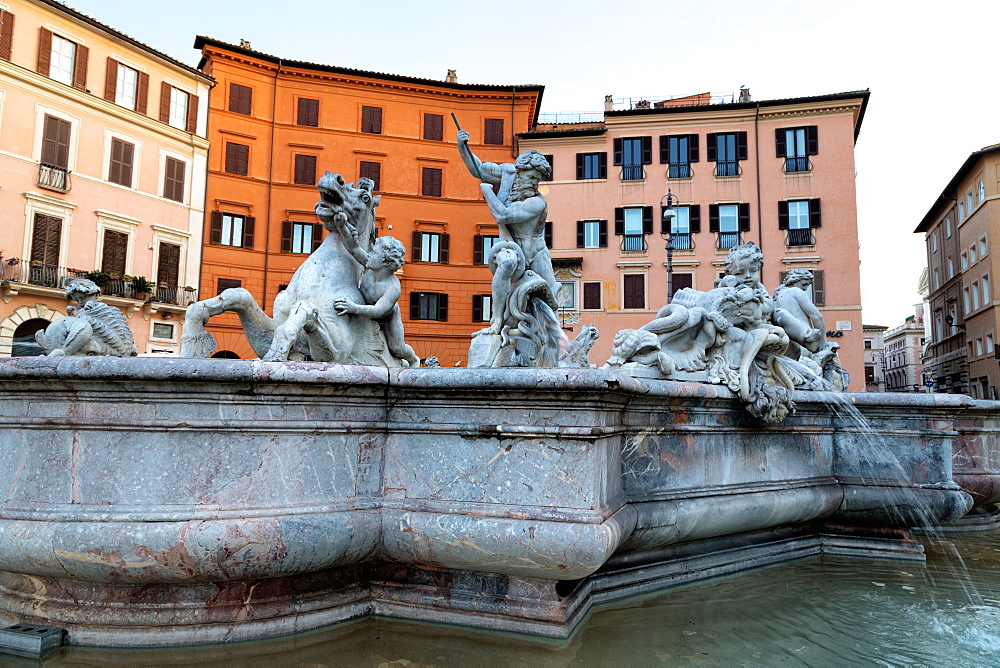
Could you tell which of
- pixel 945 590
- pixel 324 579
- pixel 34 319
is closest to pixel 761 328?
pixel 945 590

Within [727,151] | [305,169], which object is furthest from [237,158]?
[727,151]

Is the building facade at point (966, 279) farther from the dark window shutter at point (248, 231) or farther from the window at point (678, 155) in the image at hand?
the dark window shutter at point (248, 231)

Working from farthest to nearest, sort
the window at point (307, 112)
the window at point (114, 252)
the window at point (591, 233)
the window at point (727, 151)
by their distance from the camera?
1. the window at point (591, 233)
2. the window at point (727, 151)
3. the window at point (307, 112)
4. the window at point (114, 252)

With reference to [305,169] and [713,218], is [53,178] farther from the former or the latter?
[713,218]

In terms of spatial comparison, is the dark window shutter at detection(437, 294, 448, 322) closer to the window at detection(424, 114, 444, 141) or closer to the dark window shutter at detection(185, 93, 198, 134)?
the window at detection(424, 114, 444, 141)

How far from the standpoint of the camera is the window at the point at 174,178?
1139 inches

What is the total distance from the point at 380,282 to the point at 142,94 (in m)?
28.5

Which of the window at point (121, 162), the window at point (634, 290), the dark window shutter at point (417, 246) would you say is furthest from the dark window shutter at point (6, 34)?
the window at point (634, 290)

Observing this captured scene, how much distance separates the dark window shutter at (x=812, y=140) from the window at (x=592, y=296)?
36.0 ft

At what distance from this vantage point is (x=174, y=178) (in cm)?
2922

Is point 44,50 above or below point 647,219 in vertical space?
above

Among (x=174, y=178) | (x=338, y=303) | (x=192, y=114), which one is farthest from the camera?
(x=192, y=114)

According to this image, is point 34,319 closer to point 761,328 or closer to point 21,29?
point 21,29

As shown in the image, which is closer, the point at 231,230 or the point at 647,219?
the point at 231,230
